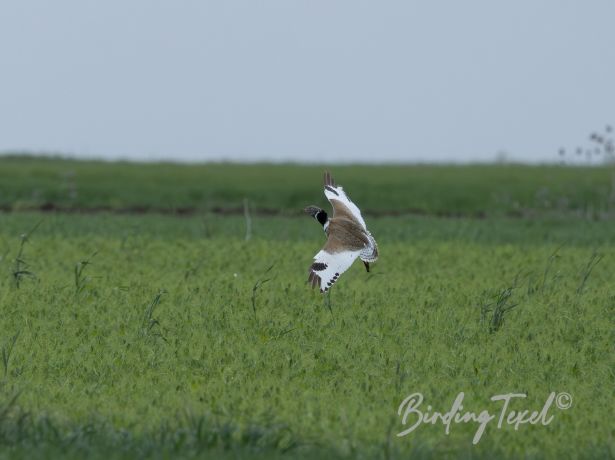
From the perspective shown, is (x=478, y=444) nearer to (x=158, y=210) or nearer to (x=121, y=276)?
(x=121, y=276)

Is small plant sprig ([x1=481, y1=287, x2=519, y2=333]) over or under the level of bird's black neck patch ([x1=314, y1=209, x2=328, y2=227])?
under

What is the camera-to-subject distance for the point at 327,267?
10.4m

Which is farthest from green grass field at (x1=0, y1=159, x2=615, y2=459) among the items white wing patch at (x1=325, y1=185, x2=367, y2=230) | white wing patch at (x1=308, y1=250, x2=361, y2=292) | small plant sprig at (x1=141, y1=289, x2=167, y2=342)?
white wing patch at (x1=325, y1=185, x2=367, y2=230)

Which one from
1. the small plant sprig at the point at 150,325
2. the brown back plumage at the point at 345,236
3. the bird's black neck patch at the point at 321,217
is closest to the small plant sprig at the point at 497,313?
the brown back plumage at the point at 345,236

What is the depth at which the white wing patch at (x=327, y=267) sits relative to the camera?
10.2 meters

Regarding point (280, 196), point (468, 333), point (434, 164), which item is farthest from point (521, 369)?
point (434, 164)

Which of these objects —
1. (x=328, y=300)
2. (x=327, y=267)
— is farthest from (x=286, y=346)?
(x=328, y=300)

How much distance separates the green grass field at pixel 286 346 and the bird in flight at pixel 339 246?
64cm

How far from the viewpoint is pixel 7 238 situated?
19953 mm

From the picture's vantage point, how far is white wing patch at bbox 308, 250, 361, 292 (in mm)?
10250

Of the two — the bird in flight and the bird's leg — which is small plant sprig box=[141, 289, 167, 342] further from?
the bird's leg

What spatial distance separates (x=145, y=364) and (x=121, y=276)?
17.7 ft

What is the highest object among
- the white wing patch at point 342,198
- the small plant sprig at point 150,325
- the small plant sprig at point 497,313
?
the white wing patch at point 342,198

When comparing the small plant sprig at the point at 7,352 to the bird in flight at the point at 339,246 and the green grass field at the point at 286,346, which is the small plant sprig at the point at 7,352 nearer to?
the green grass field at the point at 286,346
